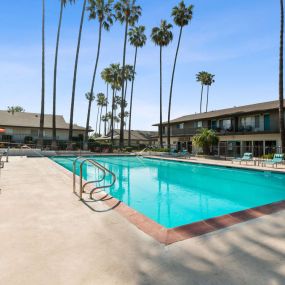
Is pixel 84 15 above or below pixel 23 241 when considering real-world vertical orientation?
above

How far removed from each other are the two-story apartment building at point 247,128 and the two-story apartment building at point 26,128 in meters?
21.7

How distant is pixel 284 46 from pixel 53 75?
2777cm

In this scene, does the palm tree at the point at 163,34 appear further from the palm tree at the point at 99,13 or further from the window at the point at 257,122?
the window at the point at 257,122

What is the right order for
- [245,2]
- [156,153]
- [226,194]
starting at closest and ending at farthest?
[226,194] → [245,2] → [156,153]

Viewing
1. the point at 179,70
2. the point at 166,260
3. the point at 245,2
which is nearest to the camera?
the point at 166,260

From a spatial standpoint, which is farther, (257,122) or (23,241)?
(257,122)

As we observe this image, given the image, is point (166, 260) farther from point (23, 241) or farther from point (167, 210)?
point (167, 210)

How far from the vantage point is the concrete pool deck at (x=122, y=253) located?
2.73 m

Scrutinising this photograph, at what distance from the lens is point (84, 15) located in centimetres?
3166

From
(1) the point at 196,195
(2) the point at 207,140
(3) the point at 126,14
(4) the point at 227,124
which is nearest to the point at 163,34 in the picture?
(3) the point at 126,14

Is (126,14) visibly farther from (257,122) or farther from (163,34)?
(257,122)

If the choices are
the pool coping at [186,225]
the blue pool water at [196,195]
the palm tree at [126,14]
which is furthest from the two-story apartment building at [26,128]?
the pool coping at [186,225]

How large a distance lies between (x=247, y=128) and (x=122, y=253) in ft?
89.8

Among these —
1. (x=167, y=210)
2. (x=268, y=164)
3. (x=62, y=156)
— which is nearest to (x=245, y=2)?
(x=268, y=164)
